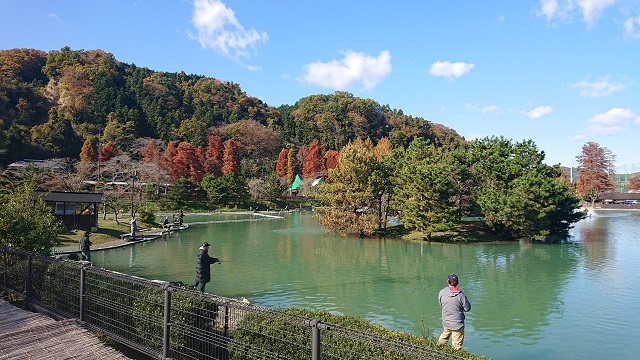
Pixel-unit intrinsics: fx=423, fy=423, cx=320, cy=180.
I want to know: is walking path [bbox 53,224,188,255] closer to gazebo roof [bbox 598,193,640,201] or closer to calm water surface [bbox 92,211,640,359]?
calm water surface [bbox 92,211,640,359]

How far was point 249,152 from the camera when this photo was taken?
8388 cm

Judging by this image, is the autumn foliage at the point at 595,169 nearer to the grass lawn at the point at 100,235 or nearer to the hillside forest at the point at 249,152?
the hillside forest at the point at 249,152

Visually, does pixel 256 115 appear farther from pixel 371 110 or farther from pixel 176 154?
pixel 176 154

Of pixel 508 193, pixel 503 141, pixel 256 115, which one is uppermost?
pixel 256 115

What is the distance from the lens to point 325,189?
3262 centimetres

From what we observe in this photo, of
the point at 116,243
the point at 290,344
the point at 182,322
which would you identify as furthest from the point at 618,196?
the point at 182,322

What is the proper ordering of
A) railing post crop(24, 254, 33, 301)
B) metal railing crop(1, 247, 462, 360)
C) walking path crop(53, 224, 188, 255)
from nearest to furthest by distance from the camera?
1. metal railing crop(1, 247, 462, 360)
2. railing post crop(24, 254, 33, 301)
3. walking path crop(53, 224, 188, 255)

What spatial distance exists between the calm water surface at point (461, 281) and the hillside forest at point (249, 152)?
3.35 m

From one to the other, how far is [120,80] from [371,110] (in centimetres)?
5922

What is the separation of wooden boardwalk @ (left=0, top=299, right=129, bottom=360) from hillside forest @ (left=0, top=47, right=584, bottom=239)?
2448 centimetres

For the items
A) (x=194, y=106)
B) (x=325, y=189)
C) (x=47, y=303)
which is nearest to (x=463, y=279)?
(x=47, y=303)

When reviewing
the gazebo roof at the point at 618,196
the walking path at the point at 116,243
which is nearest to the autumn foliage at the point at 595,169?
the gazebo roof at the point at 618,196

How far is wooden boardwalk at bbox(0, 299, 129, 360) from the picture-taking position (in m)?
5.38

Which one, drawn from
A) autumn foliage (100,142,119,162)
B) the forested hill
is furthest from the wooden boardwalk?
autumn foliage (100,142,119,162)
